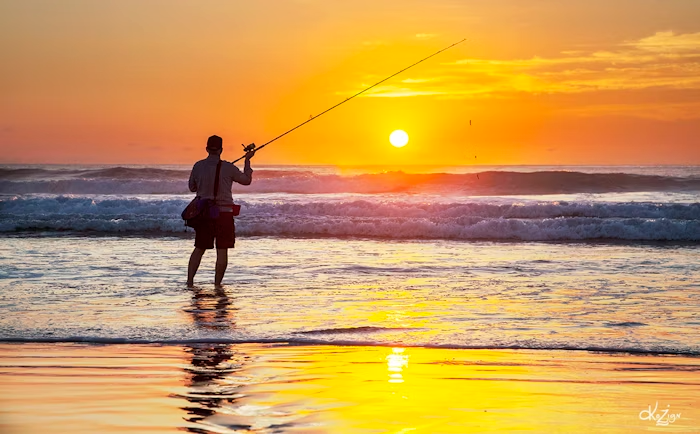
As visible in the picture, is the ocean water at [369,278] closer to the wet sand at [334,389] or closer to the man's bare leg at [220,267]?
the man's bare leg at [220,267]

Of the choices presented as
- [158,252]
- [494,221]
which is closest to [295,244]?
[158,252]

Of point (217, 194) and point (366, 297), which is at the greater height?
point (217, 194)

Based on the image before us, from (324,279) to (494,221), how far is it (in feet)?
25.9

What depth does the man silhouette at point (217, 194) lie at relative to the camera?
29.4 ft

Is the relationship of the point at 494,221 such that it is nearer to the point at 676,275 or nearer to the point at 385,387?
the point at 676,275

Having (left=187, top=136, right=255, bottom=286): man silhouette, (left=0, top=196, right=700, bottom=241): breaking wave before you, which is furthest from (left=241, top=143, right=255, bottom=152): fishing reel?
(left=0, top=196, right=700, bottom=241): breaking wave

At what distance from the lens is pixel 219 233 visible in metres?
9.04

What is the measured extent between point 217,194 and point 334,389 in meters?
4.73

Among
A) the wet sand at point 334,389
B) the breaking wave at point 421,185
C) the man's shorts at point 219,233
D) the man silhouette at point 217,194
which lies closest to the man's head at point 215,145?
the man silhouette at point 217,194

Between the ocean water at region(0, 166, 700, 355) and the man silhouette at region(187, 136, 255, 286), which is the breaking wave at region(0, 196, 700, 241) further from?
the man silhouette at region(187, 136, 255, 286)

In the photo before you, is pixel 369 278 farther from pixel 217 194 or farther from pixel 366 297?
pixel 217 194

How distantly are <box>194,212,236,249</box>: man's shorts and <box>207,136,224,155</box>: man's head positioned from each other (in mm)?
655

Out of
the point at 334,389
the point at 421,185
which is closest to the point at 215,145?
the point at 334,389

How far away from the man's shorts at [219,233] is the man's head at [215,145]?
65cm
